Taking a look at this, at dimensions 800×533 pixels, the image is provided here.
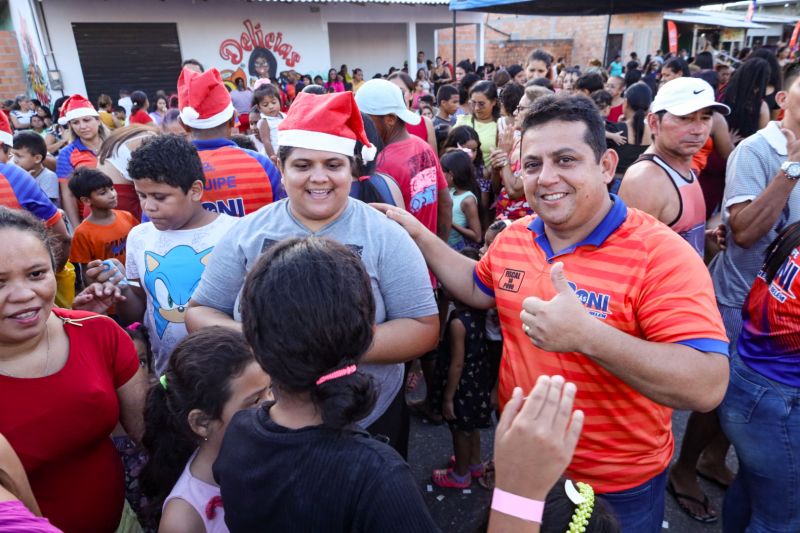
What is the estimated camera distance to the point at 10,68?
38.8 ft

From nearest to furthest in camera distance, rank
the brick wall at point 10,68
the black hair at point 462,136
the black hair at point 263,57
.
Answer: the black hair at point 462,136
the brick wall at point 10,68
the black hair at point 263,57

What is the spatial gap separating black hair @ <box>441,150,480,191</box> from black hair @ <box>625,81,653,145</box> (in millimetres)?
2148

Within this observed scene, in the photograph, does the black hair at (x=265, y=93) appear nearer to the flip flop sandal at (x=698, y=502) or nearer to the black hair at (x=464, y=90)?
the black hair at (x=464, y=90)

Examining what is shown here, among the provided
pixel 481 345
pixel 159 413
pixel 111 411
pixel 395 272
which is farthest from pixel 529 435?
pixel 481 345

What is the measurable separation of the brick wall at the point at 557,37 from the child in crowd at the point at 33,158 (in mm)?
20159

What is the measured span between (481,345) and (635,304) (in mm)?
1260

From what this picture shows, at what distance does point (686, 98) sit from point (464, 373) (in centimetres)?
181

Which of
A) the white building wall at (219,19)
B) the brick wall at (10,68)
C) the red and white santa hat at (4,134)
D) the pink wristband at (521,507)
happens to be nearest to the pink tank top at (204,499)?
the pink wristband at (521,507)

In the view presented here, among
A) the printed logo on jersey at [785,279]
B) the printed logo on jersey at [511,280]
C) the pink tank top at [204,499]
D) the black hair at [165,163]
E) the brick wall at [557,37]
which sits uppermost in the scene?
the brick wall at [557,37]

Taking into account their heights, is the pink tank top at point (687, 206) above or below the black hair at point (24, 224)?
below

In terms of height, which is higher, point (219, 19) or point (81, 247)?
point (219, 19)

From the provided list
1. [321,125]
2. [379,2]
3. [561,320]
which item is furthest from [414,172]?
[379,2]

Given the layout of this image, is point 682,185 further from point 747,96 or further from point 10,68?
point 10,68

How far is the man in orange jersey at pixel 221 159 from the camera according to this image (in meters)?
2.83
